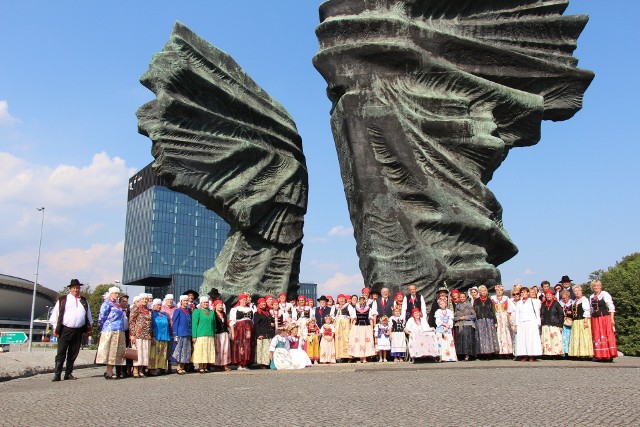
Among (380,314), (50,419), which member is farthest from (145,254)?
(50,419)

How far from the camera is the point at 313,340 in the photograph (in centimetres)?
1159

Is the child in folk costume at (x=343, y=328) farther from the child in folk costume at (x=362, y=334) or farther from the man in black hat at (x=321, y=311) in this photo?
the man in black hat at (x=321, y=311)

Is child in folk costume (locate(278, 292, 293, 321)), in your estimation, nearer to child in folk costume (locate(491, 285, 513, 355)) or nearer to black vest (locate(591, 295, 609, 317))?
child in folk costume (locate(491, 285, 513, 355))

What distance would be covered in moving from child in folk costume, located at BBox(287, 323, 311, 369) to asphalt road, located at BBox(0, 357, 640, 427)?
1.69 metres

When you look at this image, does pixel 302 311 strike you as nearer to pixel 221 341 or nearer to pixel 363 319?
pixel 363 319

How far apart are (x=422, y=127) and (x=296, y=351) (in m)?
5.51

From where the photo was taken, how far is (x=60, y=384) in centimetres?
839

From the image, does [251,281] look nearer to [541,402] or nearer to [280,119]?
[280,119]

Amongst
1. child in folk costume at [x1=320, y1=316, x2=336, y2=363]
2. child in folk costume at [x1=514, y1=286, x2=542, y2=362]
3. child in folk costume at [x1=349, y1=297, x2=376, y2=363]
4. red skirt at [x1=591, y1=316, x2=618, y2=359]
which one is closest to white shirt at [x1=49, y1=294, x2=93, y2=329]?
child in folk costume at [x1=320, y1=316, x2=336, y2=363]

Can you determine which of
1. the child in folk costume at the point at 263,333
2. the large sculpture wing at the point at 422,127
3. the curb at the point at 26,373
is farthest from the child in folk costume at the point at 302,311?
the curb at the point at 26,373

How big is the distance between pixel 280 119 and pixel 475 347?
24.5ft

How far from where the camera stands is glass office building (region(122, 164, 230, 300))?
224 ft

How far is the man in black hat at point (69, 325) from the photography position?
905cm

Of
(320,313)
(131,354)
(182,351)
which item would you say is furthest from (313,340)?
(131,354)
